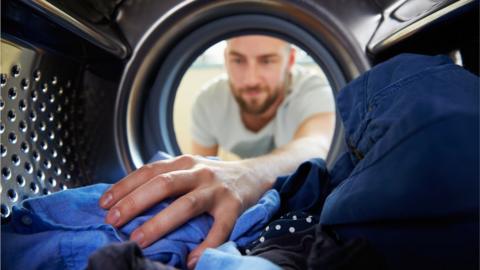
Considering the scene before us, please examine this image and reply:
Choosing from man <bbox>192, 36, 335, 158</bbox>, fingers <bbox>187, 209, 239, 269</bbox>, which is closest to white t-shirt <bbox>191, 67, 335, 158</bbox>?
man <bbox>192, 36, 335, 158</bbox>

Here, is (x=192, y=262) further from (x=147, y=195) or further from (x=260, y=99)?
(x=260, y=99)

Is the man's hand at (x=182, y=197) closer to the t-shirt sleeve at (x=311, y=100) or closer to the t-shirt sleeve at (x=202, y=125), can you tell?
the t-shirt sleeve at (x=311, y=100)

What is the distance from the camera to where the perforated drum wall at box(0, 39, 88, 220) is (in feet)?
1.91

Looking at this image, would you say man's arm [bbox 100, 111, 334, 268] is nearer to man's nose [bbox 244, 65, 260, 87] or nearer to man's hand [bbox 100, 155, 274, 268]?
man's hand [bbox 100, 155, 274, 268]

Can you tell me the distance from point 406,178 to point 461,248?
6cm

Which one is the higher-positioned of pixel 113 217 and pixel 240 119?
pixel 113 217

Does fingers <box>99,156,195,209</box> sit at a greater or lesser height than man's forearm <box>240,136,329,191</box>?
greater

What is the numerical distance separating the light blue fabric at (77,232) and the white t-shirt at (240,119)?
3.72 ft

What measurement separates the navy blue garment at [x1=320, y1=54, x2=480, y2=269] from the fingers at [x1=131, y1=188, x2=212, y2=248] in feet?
0.66

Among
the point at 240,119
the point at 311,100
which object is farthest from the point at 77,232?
the point at 240,119

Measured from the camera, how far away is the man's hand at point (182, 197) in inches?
20.7

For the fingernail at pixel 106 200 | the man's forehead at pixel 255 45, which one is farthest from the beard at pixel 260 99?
the fingernail at pixel 106 200

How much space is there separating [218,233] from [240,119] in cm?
153

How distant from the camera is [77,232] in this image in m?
0.49
